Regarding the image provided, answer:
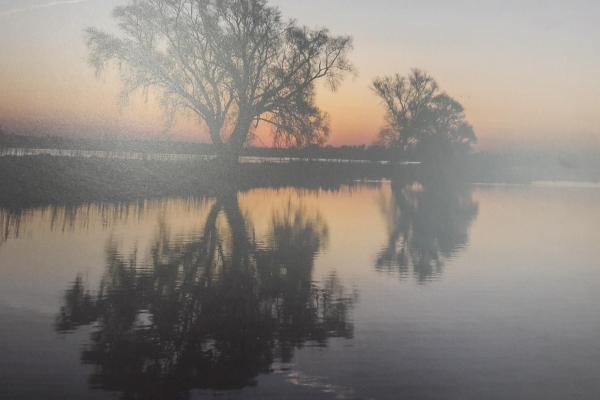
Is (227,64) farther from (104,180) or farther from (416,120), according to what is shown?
(416,120)

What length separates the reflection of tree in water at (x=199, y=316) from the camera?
19.9 feet

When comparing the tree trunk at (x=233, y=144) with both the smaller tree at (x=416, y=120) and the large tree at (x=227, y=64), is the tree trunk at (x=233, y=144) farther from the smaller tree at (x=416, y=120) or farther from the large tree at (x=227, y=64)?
the smaller tree at (x=416, y=120)

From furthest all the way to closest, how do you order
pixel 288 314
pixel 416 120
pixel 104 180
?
pixel 416 120
pixel 104 180
pixel 288 314

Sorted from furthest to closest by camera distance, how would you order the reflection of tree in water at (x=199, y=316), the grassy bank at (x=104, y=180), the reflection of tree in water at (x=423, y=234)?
1. the grassy bank at (x=104, y=180)
2. the reflection of tree in water at (x=423, y=234)
3. the reflection of tree in water at (x=199, y=316)

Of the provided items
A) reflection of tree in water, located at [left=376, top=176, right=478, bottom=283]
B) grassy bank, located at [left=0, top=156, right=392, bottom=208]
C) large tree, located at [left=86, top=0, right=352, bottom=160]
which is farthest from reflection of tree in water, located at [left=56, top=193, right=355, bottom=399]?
large tree, located at [left=86, top=0, right=352, bottom=160]

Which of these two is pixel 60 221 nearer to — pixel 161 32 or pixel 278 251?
pixel 278 251

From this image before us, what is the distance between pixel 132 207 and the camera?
23.0m

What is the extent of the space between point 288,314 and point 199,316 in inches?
40.8

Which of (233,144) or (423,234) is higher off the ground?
(233,144)

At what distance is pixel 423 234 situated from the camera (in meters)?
18.9

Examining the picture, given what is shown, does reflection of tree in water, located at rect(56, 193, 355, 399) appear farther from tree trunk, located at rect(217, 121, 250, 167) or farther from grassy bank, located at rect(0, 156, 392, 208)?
tree trunk, located at rect(217, 121, 250, 167)

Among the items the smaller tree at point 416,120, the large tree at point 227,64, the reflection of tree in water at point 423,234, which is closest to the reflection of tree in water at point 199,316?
the reflection of tree in water at point 423,234

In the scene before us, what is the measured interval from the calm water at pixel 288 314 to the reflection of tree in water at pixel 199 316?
1.1 inches

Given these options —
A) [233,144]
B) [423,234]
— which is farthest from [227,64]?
[423,234]
